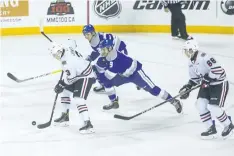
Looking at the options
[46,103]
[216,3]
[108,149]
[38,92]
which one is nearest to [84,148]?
[108,149]

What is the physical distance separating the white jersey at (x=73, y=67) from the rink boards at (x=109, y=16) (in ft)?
17.7

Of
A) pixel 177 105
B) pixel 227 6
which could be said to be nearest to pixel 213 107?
pixel 177 105

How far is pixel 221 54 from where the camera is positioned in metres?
8.77

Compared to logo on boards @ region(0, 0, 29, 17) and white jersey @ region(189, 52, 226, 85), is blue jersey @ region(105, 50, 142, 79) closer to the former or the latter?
white jersey @ region(189, 52, 226, 85)

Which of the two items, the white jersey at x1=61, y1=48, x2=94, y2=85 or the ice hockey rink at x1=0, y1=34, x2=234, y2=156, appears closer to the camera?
the ice hockey rink at x1=0, y1=34, x2=234, y2=156

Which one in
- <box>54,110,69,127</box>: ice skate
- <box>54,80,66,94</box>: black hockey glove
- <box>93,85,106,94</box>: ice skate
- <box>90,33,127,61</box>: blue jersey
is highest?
<box>90,33,127,61</box>: blue jersey

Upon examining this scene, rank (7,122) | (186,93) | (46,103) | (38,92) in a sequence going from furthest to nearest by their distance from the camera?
1. (38,92)
2. (46,103)
3. (7,122)
4. (186,93)

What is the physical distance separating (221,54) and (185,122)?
3.58 meters

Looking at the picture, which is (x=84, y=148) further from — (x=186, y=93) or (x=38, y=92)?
(x=38, y=92)

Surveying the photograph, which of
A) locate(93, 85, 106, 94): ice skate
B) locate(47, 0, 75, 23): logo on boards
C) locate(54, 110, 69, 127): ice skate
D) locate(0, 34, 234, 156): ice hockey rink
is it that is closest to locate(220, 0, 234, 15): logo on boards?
locate(0, 34, 234, 156): ice hockey rink

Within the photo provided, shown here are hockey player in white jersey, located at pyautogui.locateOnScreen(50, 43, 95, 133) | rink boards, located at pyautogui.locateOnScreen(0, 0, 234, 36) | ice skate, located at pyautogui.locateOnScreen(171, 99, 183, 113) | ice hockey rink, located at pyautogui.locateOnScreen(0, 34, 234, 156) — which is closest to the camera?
ice hockey rink, located at pyautogui.locateOnScreen(0, 34, 234, 156)

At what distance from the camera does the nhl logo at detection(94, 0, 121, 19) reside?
10.6 meters

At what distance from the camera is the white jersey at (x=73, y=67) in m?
4.89

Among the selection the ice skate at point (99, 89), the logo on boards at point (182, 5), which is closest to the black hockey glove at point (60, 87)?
the ice skate at point (99, 89)
